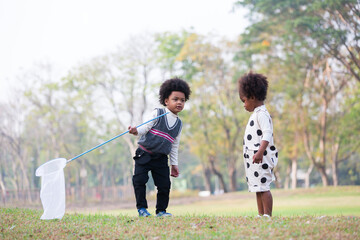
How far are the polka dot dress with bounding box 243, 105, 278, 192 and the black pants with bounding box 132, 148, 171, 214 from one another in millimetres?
1142

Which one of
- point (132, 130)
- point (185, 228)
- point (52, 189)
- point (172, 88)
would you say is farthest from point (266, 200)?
point (52, 189)

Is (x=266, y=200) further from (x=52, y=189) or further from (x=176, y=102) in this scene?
(x=52, y=189)

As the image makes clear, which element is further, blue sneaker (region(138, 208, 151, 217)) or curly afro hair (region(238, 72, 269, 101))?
blue sneaker (region(138, 208, 151, 217))

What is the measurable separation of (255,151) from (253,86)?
2.39ft

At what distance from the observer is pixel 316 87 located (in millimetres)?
25016

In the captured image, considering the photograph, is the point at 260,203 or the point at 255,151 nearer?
the point at 255,151

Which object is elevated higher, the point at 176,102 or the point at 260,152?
the point at 176,102

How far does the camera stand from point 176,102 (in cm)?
540

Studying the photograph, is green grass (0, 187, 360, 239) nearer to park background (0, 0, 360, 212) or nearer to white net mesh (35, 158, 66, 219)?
white net mesh (35, 158, 66, 219)

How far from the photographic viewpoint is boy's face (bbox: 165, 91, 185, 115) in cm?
540

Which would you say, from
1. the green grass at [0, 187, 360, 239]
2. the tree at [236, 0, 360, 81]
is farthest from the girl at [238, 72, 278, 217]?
the tree at [236, 0, 360, 81]

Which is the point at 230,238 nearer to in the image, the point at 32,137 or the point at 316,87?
the point at 316,87

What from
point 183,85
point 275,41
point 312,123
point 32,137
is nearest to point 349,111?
point 312,123

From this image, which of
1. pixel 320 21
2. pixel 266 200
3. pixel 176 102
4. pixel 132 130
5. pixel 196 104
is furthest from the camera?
pixel 196 104
